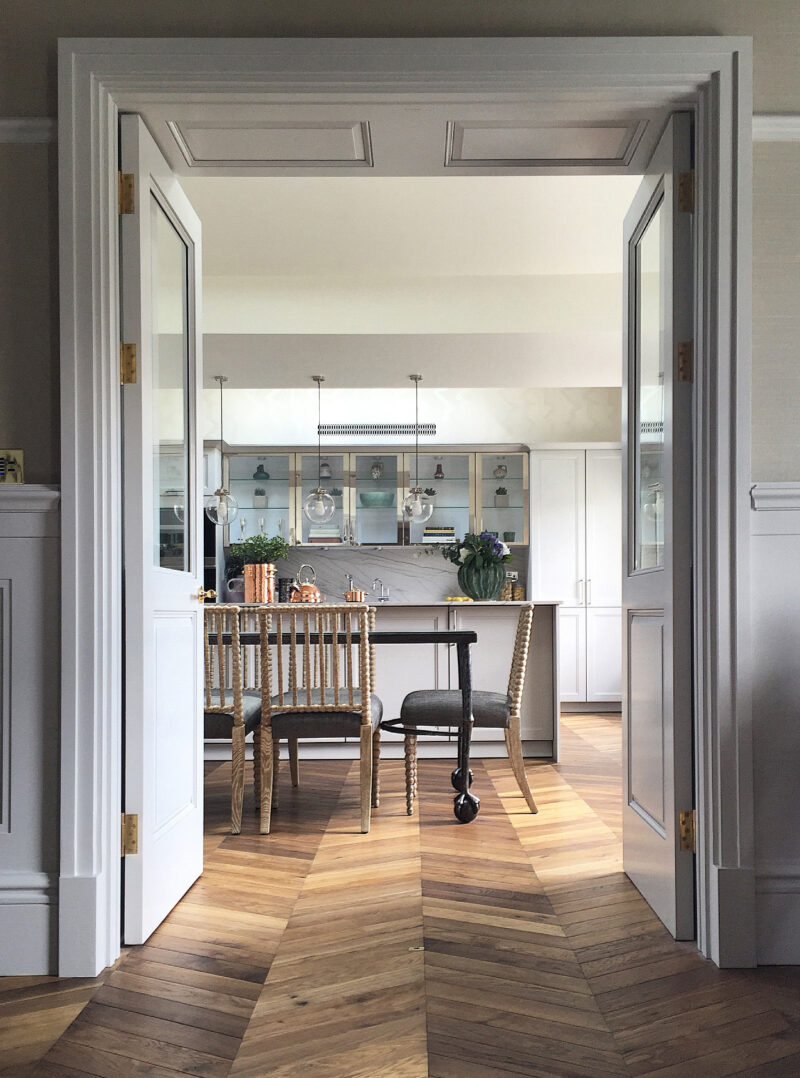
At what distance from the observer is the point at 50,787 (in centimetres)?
228

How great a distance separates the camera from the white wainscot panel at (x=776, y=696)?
7.55 ft

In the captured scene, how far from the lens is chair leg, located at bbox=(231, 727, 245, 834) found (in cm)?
375

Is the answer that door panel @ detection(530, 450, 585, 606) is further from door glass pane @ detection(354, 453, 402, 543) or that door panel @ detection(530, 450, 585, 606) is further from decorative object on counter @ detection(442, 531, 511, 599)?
decorative object on counter @ detection(442, 531, 511, 599)

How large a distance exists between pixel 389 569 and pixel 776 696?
653cm

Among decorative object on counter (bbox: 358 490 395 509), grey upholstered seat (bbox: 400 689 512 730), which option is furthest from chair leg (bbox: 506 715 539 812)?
decorative object on counter (bbox: 358 490 395 509)

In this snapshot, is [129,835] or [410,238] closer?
[129,835]

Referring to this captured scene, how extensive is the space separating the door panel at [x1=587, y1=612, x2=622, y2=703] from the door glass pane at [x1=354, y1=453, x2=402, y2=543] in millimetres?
1919

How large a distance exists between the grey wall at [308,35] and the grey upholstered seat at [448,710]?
6.55ft

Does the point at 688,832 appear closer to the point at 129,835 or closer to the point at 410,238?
the point at 129,835

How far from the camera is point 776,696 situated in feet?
7.64

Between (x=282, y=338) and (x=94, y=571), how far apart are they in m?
3.83

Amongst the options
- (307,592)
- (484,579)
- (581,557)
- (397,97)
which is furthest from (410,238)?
(581,557)

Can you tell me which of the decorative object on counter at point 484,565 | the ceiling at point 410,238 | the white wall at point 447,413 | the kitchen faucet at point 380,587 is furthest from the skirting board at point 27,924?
the white wall at point 447,413

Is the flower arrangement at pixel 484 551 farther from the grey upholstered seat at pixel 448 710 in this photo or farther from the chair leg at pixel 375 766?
the chair leg at pixel 375 766
